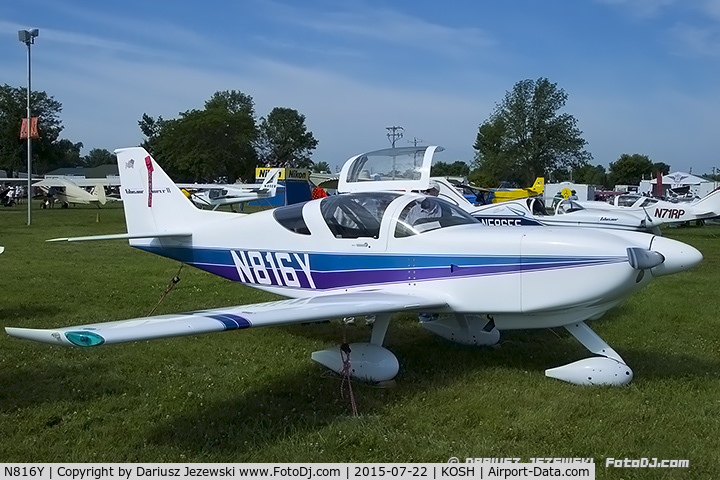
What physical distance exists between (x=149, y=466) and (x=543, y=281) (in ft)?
10.7

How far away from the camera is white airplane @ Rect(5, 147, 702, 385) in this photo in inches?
184

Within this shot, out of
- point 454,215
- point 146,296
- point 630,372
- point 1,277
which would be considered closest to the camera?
point 630,372

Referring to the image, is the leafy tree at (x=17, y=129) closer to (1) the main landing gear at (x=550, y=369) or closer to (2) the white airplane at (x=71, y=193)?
(2) the white airplane at (x=71, y=193)

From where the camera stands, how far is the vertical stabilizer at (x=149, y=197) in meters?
7.20

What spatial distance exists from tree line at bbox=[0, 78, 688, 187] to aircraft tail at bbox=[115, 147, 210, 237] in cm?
6207

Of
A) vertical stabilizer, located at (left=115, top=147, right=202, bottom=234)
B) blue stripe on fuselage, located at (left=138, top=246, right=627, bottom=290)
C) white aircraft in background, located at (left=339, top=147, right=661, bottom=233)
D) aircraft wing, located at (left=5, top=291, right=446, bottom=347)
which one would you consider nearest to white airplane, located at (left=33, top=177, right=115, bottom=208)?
white aircraft in background, located at (left=339, top=147, right=661, bottom=233)

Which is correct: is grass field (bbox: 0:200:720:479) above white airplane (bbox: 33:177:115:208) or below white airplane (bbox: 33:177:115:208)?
below

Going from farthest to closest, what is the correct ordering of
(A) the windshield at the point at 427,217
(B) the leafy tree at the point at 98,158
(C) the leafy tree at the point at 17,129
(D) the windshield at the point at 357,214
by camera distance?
(B) the leafy tree at the point at 98,158 → (C) the leafy tree at the point at 17,129 → (D) the windshield at the point at 357,214 → (A) the windshield at the point at 427,217

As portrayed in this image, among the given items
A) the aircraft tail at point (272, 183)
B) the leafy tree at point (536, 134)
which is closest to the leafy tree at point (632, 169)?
the leafy tree at point (536, 134)

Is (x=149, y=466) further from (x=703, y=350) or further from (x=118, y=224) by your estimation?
(x=118, y=224)

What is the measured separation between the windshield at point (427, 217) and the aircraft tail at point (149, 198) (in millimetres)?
2827

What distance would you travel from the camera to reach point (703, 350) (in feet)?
20.8

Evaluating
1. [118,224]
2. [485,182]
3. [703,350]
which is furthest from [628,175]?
[703,350]

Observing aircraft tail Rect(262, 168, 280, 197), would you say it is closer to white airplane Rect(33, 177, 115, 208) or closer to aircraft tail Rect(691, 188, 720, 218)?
white airplane Rect(33, 177, 115, 208)
